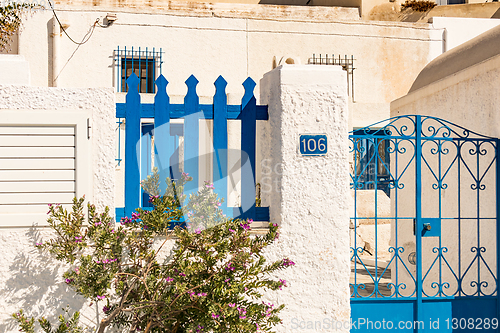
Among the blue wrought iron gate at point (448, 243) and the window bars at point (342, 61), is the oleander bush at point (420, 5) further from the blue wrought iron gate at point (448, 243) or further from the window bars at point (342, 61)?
the blue wrought iron gate at point (448, 243)

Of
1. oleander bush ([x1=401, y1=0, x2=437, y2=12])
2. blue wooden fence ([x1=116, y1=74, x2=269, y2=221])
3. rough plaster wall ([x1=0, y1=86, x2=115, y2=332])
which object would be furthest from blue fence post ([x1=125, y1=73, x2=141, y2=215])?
oleander bush ([x1=401, y1=0, x2=437, y2=12])

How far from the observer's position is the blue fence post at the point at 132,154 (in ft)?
11.7

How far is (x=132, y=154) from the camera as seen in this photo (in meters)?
3.58

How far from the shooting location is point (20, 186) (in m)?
3.48

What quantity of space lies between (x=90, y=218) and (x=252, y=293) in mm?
1208

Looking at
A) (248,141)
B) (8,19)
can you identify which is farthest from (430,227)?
(8,19)

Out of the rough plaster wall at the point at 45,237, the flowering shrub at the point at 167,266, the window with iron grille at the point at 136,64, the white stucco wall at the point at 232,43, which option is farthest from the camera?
the window with iron grille at the point at 136,64

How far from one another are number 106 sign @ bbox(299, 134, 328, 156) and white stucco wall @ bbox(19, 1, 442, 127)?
25.7 ft

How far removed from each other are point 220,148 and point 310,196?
760 millimetres

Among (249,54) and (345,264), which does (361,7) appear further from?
(345,264)

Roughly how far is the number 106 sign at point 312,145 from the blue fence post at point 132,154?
1200 mm

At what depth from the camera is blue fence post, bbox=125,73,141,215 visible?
357 centimetres

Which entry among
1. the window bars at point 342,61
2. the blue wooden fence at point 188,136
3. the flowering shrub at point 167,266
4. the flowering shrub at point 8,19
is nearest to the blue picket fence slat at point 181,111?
the blue wooden fence at point 188,136

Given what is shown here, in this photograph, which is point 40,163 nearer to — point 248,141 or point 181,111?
point 181,111
